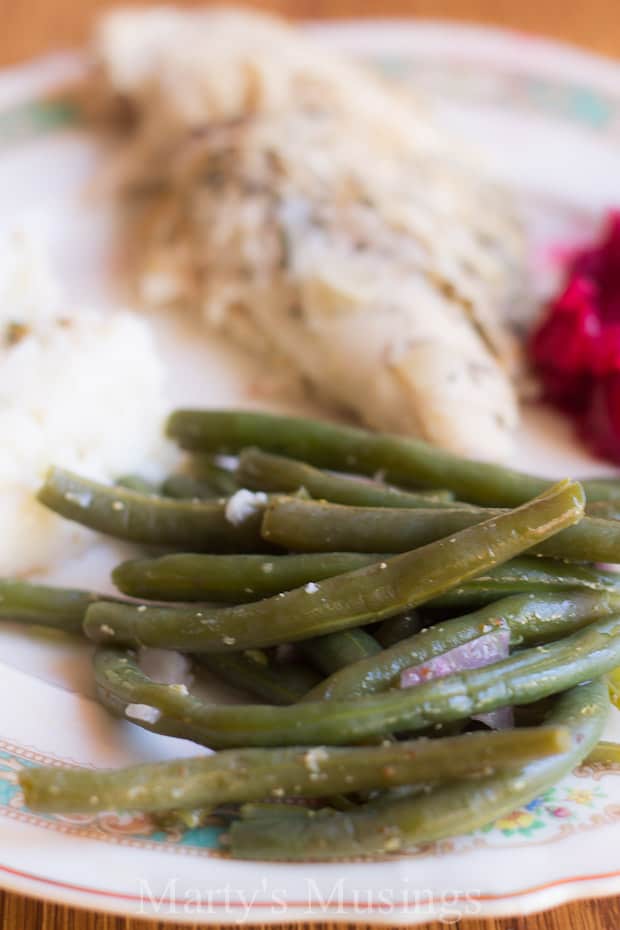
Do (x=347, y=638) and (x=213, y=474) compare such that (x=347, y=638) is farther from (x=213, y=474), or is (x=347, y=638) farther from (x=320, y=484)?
(x=213, y=474)

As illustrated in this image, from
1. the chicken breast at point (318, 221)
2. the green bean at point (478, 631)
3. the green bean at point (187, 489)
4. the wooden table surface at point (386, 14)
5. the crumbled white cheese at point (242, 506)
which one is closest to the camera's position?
the green bean at point (478, 631)

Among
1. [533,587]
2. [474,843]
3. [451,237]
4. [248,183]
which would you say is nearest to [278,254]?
[248,183]

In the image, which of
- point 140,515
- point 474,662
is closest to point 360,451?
point 140,515

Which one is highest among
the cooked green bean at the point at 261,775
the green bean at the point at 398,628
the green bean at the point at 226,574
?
the green bean at the point at 226,574

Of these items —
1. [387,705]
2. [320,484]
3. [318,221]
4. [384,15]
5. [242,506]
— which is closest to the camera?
[387,705]

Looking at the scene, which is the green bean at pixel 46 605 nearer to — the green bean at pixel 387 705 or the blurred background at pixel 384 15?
the green bean at pixel 387 705

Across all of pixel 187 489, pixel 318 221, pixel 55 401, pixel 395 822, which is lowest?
pixel 395 822

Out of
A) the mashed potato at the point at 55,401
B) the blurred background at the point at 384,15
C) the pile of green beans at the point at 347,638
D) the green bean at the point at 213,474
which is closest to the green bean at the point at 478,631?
the pile of green beans at the point at 347,638

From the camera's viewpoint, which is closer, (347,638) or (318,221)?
(347,638)
